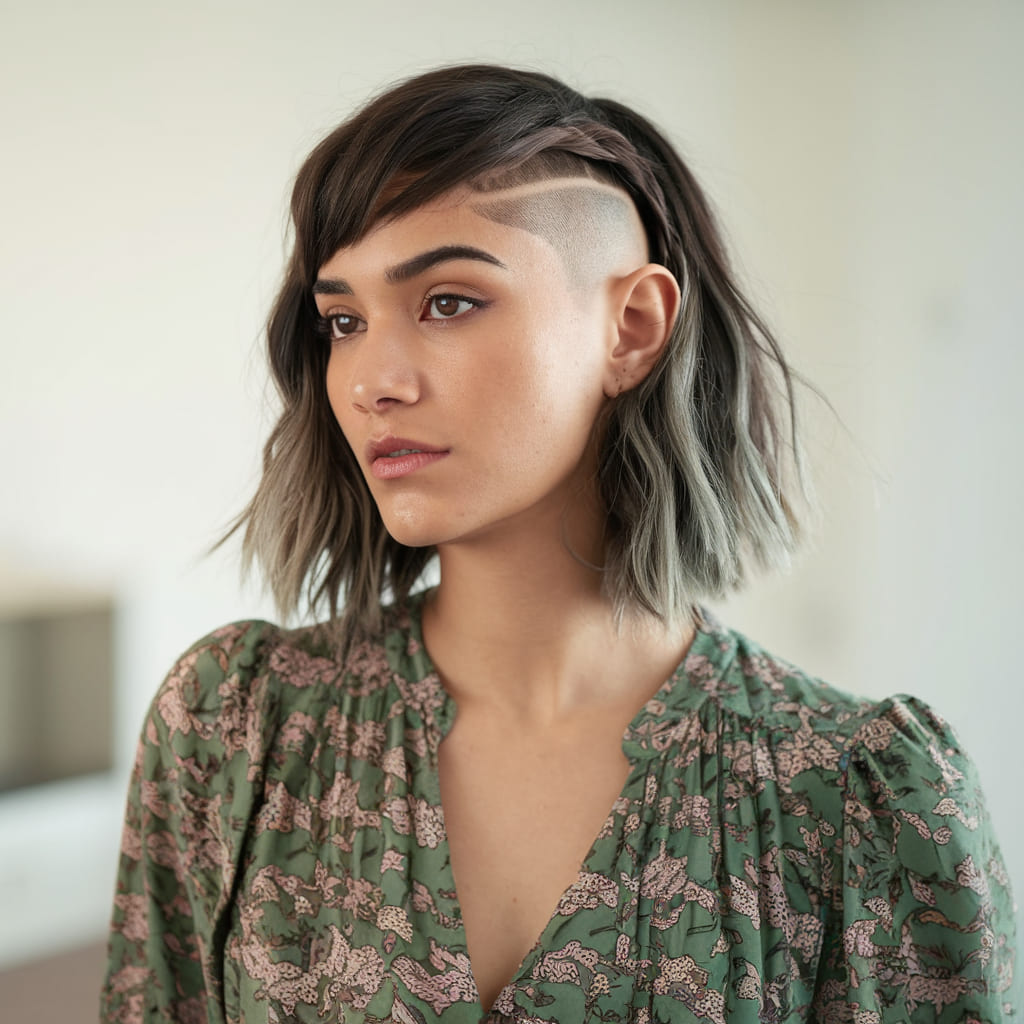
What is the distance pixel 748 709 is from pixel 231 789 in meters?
0.57

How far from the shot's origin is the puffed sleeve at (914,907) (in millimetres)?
1101

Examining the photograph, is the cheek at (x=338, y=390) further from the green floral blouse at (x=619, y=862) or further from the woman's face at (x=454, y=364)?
the green floral blouse at (x=619, y=862)

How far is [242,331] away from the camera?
9.48 ft

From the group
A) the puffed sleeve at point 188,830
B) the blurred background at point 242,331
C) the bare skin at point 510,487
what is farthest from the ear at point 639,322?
the blurred background at point 242,331

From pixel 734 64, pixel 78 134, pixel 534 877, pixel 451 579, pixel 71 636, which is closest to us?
pixel 534 877

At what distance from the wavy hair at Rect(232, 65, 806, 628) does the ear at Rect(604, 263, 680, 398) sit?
1 cm

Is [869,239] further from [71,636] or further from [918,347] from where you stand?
[71,636]

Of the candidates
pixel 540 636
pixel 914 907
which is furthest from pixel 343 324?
pixel 914 907

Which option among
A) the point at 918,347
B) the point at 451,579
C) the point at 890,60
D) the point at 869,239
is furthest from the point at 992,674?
the point at 451,579

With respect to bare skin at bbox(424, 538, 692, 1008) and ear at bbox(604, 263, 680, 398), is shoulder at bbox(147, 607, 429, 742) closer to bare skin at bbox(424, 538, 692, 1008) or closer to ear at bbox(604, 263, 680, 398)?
bare skin at bbox(424, 538, 692, 1008)

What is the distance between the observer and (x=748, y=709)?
1.22m

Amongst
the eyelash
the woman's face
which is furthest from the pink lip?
the eyelash

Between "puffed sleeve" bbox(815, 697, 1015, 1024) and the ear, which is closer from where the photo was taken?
"puffed sleeve" bbox(815, 697, 1015, 1024)

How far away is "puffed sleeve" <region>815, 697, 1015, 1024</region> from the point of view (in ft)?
3.61
